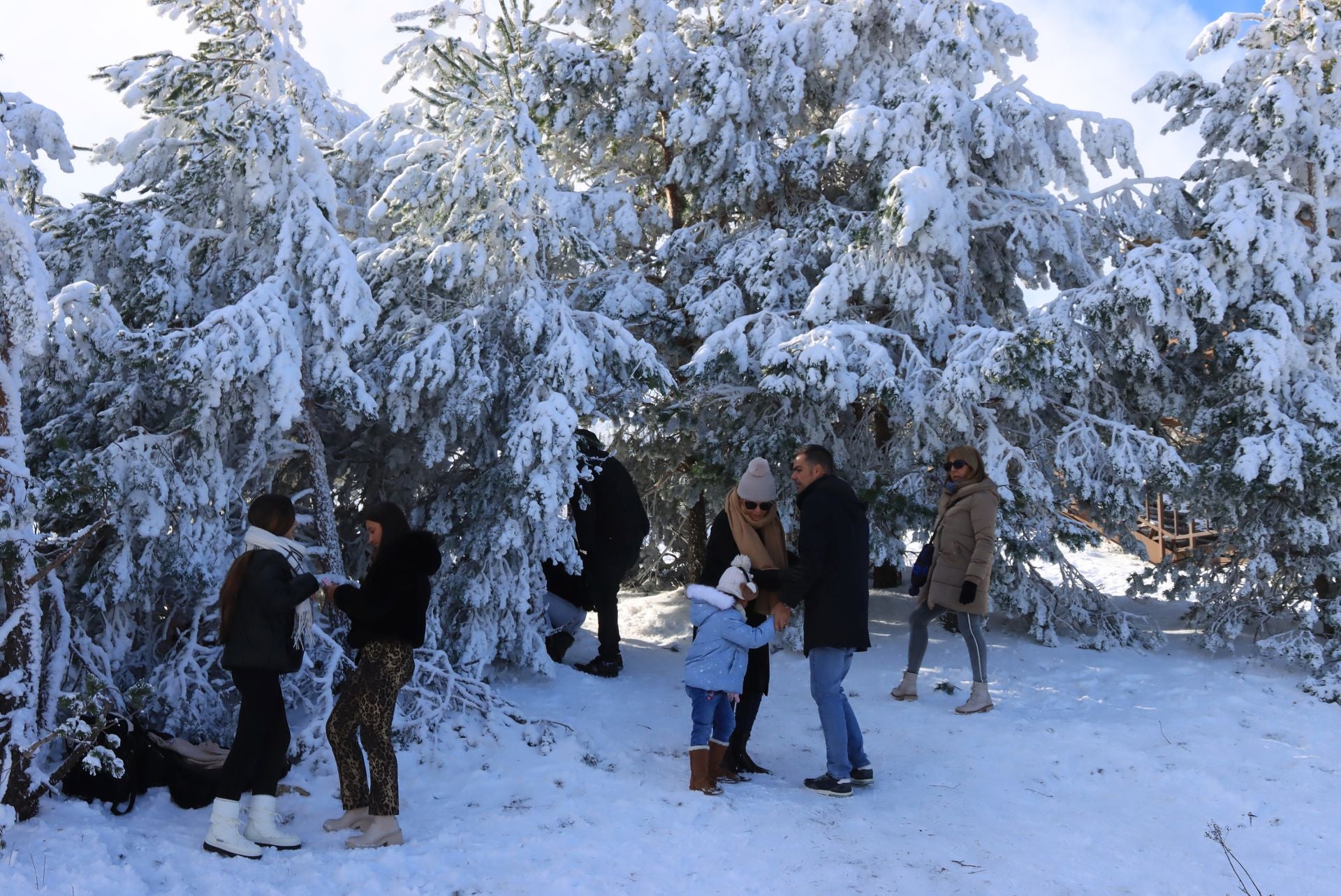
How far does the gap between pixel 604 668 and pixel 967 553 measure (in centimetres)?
280

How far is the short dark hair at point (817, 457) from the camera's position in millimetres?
5617

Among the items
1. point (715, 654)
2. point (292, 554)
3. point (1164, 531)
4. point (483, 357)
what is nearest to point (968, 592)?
point (715, 654)

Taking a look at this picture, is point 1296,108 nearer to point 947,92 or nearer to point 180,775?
point 947,92

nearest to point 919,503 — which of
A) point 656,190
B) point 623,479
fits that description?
point 623,479

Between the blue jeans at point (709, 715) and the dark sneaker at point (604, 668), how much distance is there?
2343 millimetres

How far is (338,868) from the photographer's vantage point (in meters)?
4.28

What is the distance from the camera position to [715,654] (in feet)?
17.5

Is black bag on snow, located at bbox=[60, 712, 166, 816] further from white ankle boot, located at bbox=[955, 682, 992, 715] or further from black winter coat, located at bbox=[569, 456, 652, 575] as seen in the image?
white ankle boot, located at bbox=[955, 682, 992, 715]

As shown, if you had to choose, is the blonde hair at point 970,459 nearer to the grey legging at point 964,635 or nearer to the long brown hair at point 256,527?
the grey legging at point 964,635

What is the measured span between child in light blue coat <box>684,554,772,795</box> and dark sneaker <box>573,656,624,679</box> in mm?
2353

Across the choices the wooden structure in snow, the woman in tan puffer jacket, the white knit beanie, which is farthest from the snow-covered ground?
the wooden structure in snow

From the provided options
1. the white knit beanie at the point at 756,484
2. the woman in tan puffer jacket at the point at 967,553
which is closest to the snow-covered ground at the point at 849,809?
the woman in tan puffer jacket at the point at 967,553

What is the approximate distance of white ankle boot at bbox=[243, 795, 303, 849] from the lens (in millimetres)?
4512

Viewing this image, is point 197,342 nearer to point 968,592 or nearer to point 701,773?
point 701,773
